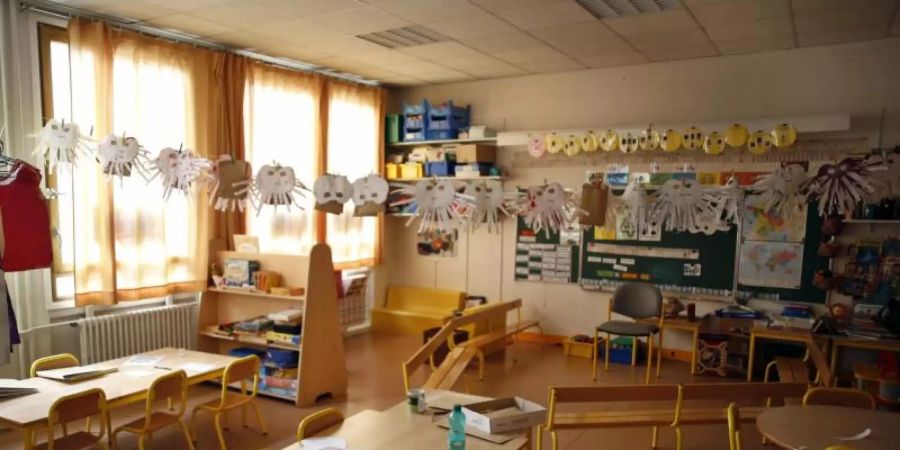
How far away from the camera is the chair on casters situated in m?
5.59

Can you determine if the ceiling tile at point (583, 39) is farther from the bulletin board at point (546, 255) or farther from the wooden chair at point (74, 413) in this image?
the wooden chair at point (74, 413)

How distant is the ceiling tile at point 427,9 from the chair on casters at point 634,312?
10.8 feet

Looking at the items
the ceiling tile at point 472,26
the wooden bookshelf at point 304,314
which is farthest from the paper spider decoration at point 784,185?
the wooden bookshelf at point 304,314

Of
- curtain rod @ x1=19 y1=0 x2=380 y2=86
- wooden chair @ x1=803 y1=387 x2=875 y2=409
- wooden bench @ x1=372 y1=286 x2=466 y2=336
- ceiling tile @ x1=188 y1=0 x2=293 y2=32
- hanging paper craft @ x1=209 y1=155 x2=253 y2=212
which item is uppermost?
ceiling tile @ x1=188 y1=0 x2=293 y2=32

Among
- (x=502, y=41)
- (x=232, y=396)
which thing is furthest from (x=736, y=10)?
(x=232, y=396)

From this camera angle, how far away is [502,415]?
259 centimetres

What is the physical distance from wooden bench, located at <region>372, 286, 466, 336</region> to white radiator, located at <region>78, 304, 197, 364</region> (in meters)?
2.64

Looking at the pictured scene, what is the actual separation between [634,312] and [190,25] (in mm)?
5008

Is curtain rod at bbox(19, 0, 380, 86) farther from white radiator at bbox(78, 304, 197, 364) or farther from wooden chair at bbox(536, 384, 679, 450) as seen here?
wooden chair at bbox(536, 384, 679, 450)

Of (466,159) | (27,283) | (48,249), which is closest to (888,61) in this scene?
(466,159)

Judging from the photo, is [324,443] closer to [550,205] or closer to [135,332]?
[550,205]

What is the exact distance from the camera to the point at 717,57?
5.87 metres

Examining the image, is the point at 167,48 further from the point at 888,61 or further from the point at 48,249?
the point at 888,61

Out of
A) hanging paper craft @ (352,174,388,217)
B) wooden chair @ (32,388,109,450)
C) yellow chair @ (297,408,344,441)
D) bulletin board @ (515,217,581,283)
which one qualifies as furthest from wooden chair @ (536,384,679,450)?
bulletin board @ (515,217,581,283)
